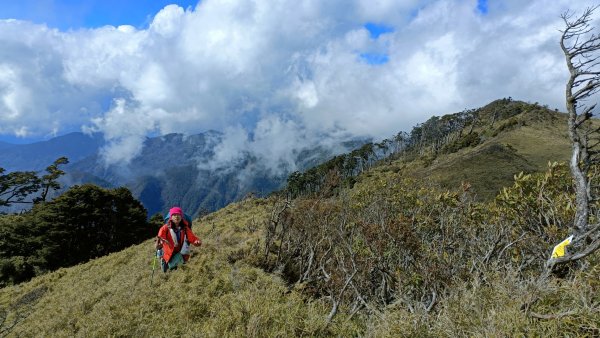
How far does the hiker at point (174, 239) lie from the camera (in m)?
9.51

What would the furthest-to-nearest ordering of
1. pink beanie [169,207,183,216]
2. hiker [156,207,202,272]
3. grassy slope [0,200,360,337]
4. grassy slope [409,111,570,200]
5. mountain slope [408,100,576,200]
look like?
mountain slope [408,100,576,200] < grassy slope [409,111,570,200] < hiker [156,207,202,272] < pink beanie [169,207,183,216] < grassy slope [0,200,360,337]

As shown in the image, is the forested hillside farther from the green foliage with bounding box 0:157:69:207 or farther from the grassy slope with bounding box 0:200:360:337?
the green foliage with bounding box 0:157:69:207

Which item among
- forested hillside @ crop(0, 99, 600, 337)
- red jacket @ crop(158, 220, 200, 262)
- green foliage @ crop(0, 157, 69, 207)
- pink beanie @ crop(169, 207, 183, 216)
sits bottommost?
forested hillside @ crop(0, 99, 600, 337)

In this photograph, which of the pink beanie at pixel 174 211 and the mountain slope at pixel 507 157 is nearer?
the pink beanie at pixel 174 211

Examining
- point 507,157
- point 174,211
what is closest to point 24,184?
point 174,211

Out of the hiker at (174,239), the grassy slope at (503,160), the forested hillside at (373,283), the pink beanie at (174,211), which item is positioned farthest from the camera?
the grassy slope at (503,160)

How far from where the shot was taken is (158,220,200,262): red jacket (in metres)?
9.53

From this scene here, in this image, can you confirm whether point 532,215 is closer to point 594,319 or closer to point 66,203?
point 594,319

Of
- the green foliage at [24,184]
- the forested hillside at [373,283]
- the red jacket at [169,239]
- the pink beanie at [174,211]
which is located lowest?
the forested hillside at [373,283]

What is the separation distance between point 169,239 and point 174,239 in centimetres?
13

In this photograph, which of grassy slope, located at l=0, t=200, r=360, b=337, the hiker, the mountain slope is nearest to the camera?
grassy slope, located at l=0, t=200, r=360, b=337

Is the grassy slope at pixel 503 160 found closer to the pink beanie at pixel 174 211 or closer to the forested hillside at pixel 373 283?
the forested hillside at pixel 373 283

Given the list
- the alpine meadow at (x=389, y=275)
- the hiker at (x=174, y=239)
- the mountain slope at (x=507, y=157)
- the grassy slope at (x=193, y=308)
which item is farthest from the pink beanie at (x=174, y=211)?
the mountain slope at (x=507, y=157)

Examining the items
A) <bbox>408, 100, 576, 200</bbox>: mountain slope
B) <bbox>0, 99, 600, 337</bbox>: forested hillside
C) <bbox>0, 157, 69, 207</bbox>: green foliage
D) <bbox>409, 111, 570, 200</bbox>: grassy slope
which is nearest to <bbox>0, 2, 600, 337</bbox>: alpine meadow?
<bbox>0, 99, 600, 337</bbox>: forested hillside
